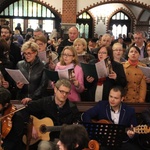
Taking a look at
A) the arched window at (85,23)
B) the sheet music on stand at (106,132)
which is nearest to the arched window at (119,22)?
the arched window at (85,23)

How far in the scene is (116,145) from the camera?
3748mm

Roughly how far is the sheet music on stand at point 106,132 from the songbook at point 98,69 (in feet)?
3.41

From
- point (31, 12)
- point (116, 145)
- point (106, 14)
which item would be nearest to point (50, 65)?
point (116, 145)

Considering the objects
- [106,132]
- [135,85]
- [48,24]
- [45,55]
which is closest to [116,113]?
[106,132]

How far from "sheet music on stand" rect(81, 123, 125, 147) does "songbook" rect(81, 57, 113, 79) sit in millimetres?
1040

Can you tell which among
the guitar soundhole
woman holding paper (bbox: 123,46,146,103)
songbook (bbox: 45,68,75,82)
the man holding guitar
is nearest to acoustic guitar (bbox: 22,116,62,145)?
the guitar soundhole

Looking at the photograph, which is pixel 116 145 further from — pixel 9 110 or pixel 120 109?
pixel 9 110

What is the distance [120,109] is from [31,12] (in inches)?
570

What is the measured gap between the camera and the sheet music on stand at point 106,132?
3666 millimetres

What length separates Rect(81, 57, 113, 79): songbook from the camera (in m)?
4.52

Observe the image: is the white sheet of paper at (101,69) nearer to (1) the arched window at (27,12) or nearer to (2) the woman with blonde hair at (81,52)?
(2) the woman with blonde hair at (81,52)

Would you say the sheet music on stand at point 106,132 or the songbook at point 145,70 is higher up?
the songbook at point 145,70

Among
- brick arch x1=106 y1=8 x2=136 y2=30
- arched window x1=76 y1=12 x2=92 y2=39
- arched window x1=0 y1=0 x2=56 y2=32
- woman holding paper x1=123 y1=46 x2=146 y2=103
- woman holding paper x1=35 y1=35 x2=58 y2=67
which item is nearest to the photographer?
woman holding paper x1=123 y1=46 x2=146 y2=103

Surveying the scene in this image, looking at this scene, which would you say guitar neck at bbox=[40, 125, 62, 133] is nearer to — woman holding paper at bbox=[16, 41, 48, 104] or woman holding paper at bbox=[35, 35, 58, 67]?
woman holding paper at bbox=[16, 41, 48, 104]
